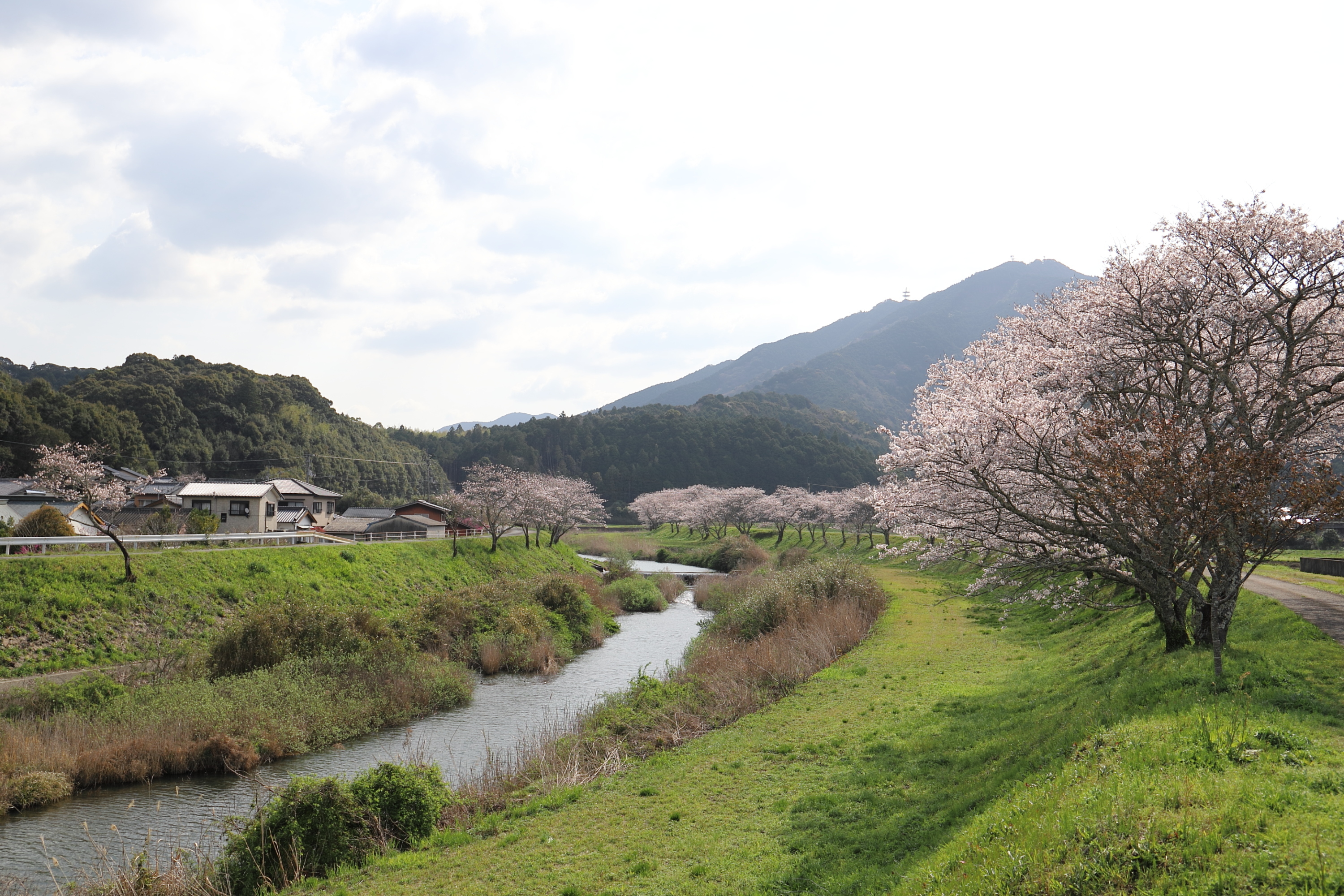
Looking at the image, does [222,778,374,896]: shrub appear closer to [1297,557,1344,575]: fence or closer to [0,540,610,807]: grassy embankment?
[0,540,610,807]: grassy embankment

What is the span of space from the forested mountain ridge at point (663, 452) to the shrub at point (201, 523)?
4510 inches

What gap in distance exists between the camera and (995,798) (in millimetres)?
10609

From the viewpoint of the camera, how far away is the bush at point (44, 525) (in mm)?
40562

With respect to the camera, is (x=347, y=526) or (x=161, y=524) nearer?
(x=161, y=524)

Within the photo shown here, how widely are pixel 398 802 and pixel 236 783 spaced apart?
26.4 feet

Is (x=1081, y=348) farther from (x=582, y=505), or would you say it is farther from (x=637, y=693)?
(x=582, y=505)

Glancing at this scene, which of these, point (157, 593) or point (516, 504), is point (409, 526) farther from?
point (157, 593)

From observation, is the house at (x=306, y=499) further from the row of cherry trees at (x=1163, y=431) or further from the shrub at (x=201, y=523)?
the row of cherry trees at (x=1163, y=431)

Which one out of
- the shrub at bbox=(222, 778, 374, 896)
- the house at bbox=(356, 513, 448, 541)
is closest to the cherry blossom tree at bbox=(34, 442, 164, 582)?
the house at bbox=(356, 513, 448, 541)

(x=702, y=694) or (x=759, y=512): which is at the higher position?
(x=702, y=694)

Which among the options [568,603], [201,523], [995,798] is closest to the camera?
[995,798]

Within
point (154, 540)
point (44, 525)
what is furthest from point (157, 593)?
point (44, 525)

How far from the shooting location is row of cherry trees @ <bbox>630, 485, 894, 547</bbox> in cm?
8788

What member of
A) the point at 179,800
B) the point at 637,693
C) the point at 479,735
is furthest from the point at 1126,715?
the point at 179,800
